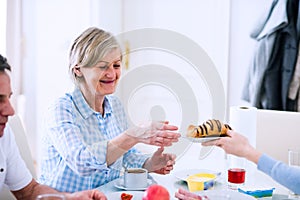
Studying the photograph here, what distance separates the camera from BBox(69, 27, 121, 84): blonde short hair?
4.82ft

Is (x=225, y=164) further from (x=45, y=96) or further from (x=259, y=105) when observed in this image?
(x=45, y=96)

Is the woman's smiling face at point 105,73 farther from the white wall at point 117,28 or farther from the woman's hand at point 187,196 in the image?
the white wall at point 117,28

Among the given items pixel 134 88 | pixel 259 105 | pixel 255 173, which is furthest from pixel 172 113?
pixel 259 105

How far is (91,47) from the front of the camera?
1.48m

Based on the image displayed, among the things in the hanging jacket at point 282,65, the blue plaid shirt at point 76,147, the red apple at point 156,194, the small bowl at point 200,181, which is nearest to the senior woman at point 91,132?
the blue plaid shirt at point 76,147

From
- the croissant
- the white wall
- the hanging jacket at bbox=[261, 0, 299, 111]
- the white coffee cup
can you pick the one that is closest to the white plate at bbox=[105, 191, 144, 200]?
the white coffee cup

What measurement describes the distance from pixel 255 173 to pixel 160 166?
352 millimetres

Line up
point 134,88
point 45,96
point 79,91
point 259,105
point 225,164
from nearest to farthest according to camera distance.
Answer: point 134,88 < point 79,91 < point 225,164 < point 259,105 < point 45,96

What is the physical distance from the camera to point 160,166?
1.59 m

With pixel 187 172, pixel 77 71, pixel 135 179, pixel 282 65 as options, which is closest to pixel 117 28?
pixel 282 65

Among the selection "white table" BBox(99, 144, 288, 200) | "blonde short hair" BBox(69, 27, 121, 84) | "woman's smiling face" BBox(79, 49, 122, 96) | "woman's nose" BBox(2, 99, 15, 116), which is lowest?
"white table" BBox(99, 144, 288, 200)

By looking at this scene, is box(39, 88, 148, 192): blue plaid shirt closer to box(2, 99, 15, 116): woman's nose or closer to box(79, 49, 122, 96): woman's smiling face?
box(79, 49, 122, 96): woman's smiling face

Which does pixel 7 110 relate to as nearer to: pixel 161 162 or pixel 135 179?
pixel 135 179

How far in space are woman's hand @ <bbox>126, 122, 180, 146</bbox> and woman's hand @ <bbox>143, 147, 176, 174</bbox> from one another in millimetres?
184
